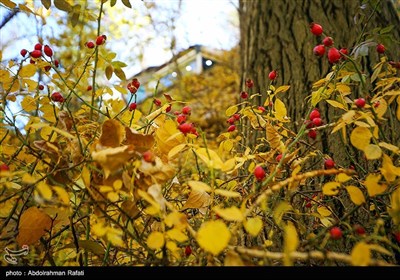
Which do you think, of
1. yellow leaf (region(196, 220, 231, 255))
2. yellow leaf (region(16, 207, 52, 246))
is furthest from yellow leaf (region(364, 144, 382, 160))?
yellow leaf (region(16, 207, 52, 246))

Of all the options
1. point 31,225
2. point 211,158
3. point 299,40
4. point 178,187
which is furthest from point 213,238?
point 299,40

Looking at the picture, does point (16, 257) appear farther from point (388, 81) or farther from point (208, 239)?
point (388, 81)

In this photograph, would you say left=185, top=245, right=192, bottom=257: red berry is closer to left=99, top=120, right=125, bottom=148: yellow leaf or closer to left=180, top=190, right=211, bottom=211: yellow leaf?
left=180, top=190, right=211, bottom=211: yellow leaf

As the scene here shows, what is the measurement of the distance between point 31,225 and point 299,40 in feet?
5.47

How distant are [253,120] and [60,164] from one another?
1.97 feet

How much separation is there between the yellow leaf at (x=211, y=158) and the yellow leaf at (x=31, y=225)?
38cm

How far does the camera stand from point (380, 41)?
1.10m

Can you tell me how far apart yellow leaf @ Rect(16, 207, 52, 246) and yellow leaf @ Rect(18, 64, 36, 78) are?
0.46m

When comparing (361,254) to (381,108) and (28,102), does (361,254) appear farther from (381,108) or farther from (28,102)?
(28,102)

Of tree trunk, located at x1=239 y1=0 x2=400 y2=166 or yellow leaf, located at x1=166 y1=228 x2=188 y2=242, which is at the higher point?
tree trunk, located at x1=239 y1=0 x2=400 y2=166

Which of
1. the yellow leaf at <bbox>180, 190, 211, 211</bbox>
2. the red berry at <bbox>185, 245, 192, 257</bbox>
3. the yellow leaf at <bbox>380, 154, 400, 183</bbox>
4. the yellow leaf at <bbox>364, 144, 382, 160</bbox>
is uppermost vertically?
the yellow leaf at <bbox>180, 190, 211, 211</bbox>

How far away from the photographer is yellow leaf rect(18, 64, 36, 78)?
1109mm

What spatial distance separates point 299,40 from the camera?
2.04 m
